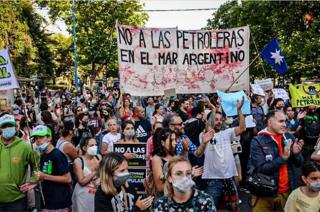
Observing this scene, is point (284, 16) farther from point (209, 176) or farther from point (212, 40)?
point (209, 176)

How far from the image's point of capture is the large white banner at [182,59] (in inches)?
392

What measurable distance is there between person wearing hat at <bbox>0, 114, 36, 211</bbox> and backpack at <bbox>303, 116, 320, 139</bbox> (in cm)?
540

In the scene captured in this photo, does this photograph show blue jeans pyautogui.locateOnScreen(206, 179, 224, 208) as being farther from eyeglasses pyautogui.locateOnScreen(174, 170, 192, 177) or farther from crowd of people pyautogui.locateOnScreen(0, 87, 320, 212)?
eyeglasses pyautogui.locateOnScreen(174, 170, 192, 177)

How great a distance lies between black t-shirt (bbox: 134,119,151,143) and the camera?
8.64 m

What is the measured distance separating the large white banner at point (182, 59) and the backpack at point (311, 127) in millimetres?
→ 1384

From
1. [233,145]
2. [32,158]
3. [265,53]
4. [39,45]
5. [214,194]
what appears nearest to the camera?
[32,158]

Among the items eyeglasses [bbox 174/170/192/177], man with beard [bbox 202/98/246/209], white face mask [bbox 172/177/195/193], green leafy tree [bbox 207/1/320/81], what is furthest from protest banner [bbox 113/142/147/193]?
green leafy tree [bbox 207/1/320/81]

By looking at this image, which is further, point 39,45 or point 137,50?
point 39,45

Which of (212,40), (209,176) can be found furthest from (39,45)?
(209,176)

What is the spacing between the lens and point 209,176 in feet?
21.2

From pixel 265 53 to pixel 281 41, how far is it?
2253 centimetres

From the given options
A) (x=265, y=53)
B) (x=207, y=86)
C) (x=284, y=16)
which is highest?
(x=284, y=16)

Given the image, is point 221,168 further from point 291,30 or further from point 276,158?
point 291,30

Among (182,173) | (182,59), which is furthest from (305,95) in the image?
(182,173)
